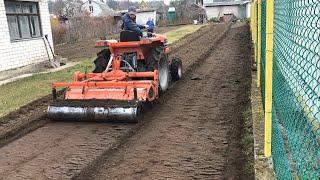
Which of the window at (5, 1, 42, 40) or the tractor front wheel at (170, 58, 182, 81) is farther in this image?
the window at (5, 1, 42, 40)

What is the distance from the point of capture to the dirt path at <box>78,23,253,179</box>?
4.77 meters

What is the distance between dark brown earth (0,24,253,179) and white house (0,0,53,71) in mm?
6550

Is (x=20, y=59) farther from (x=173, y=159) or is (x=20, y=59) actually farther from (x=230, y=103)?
(x=173, y=159)

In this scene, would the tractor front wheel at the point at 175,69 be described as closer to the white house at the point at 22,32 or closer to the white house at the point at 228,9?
the white house at the point at 22,32

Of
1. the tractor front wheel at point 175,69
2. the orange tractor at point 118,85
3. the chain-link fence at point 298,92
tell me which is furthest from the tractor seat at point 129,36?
the chain-link fence at point 298,92

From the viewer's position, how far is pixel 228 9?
55.7 meters

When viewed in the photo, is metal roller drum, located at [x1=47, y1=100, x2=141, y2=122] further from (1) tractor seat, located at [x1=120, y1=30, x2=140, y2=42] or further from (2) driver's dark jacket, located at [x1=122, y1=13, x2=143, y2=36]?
(2) driver's dark jacket, located at [x1=122, y1=13, x2=143, y2=36]

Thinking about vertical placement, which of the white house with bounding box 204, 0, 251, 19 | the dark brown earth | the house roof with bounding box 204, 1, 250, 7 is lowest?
the dark brown earth

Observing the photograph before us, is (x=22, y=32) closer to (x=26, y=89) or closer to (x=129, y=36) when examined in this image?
(x=26, y=89)

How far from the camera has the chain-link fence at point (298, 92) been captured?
7.00 feet

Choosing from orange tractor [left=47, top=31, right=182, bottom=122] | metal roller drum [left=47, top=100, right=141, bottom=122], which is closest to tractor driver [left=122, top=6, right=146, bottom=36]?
orange tractor [left=47, top=31, right=182, bottom=122]

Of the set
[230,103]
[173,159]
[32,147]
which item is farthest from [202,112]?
[32,147]

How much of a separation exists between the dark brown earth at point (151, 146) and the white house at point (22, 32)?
21.5 feet

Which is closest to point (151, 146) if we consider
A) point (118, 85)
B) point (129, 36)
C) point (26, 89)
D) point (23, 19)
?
point (118, 85)
